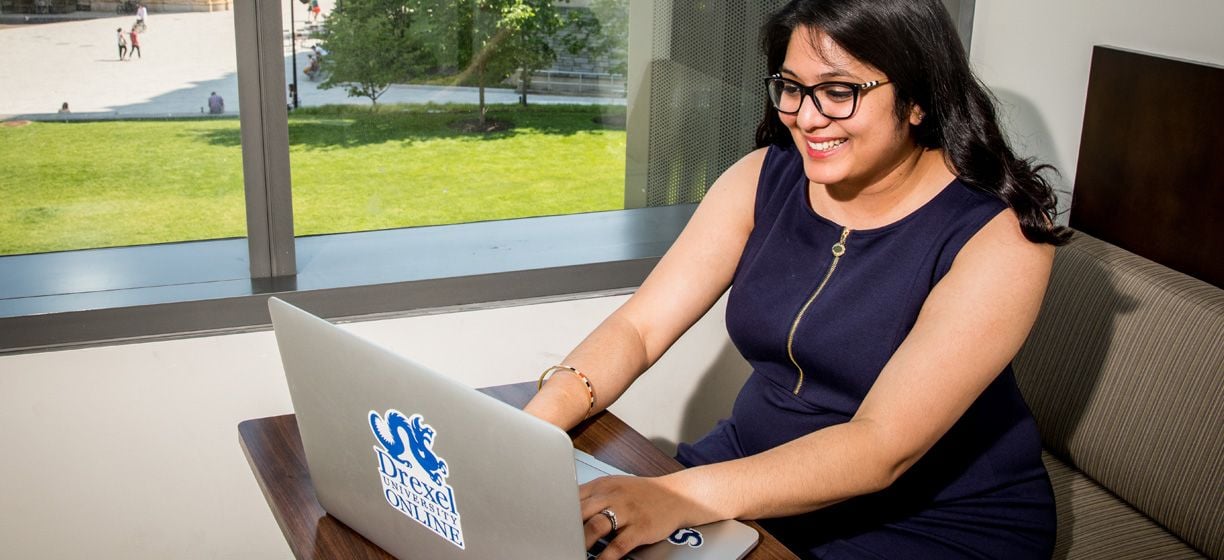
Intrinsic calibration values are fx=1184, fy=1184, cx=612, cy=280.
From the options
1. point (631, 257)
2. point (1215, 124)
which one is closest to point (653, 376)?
point (631, 257)

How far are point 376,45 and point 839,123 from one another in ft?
3.76

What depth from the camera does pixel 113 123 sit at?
2260 mm

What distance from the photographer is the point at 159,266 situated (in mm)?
2371

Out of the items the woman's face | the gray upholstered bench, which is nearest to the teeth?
the woman's face

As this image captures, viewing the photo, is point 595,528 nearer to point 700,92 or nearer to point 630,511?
point 630,511

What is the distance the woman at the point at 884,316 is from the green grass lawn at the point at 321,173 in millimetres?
874

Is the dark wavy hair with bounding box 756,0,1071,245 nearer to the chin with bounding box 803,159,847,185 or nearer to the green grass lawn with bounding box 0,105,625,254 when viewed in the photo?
the chin with bounding box 803,159,847,185

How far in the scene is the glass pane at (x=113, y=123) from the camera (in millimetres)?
2178

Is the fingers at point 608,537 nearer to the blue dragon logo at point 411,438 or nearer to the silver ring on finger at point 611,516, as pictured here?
the silver ring on finger at point 611,516

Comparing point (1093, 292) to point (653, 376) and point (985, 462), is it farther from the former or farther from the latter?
point (653, 376)

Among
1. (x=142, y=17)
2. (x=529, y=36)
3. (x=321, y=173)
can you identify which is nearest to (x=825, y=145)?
(x=529, y=36)

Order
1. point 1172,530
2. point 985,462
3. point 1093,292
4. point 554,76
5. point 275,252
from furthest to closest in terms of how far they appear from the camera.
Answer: point 554,76 → point 275,252 → point 1093,292 → point 1172,530 → point 985,462

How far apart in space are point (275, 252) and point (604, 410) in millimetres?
990

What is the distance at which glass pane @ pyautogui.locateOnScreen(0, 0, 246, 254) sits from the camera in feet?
7.14
